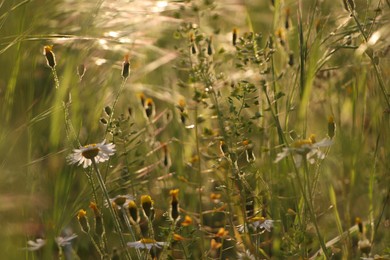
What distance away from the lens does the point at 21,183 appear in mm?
1474

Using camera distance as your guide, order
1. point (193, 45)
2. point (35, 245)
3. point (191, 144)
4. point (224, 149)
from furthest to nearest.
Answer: point (191, 144) → point (193, 45) → point (224, 149) → point (35, 245)

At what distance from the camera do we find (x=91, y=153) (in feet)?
4.78

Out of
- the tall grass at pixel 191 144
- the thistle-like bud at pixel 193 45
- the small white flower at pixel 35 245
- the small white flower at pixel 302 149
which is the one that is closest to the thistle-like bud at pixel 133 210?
the tall grass at pixel 191 144

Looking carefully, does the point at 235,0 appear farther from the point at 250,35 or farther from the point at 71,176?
the point at 71,176

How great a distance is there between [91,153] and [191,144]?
590 millimetres

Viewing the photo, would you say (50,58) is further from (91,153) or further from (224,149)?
(224,149)

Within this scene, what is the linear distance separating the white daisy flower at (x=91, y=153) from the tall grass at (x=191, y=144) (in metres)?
0.03

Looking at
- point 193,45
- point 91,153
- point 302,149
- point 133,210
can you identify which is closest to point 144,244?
point 133,210

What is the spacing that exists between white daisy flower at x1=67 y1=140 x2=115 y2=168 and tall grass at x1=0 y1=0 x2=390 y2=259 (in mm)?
31

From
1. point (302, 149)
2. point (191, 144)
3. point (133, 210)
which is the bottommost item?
point (191, 144)

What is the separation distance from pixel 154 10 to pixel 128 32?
0.19 m

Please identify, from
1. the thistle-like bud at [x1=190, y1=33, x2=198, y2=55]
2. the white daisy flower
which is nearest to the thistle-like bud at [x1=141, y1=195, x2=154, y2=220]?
the white daisy flower

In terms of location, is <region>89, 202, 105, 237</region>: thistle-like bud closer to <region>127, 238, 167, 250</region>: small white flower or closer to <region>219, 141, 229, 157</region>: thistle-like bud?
<region>127, 238, 167, 250</region>: small white flower

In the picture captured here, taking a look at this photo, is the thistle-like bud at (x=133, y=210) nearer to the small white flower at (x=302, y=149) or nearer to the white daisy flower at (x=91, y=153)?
the white daisy flower at (x=91, y=153)
